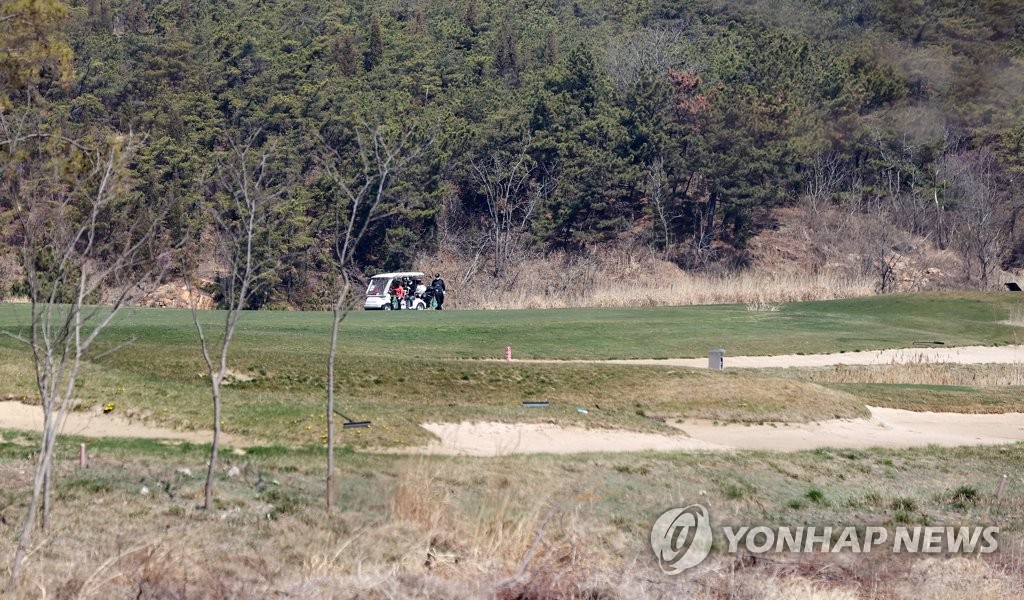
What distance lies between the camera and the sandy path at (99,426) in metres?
17.0

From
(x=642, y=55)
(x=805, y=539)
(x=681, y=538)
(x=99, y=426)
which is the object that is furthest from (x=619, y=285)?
(x=681, y=538)

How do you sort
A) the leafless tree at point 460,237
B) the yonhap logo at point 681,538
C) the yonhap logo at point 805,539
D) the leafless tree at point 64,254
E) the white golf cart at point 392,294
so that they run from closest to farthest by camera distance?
1. the leafless tree at point 64,254
2. the yonhap logo at point 681,538
3. the yonhap logo at point 805,539
4. the white golf cart at point 392,294
5. the leafless tree at point 460,237

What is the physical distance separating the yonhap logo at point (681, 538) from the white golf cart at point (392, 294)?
32.2 meters

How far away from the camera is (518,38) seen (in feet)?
311

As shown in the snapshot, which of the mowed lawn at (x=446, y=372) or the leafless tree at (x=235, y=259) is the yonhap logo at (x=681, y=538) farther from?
the mowed lawn at (x=446, y=372)

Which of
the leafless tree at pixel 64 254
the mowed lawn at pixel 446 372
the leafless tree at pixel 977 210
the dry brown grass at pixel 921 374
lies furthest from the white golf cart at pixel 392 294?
the leafless tree at pixel 977 210

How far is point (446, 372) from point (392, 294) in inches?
872

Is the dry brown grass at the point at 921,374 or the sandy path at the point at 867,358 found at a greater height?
the sandy path at the point at 867,358

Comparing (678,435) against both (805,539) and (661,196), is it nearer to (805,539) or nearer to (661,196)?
(805,539)

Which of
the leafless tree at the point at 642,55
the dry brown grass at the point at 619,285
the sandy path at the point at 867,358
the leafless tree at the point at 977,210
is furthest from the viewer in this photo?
the leafless tree at the point at 642,55

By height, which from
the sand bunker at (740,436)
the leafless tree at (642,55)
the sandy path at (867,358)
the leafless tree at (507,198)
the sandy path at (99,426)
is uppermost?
the leafless tree at (642,55)

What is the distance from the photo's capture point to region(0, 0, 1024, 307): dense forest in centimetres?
6444

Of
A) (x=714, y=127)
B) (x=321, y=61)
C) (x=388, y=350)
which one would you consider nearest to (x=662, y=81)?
(x=714, y=127)

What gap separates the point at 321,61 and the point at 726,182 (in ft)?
97.3
